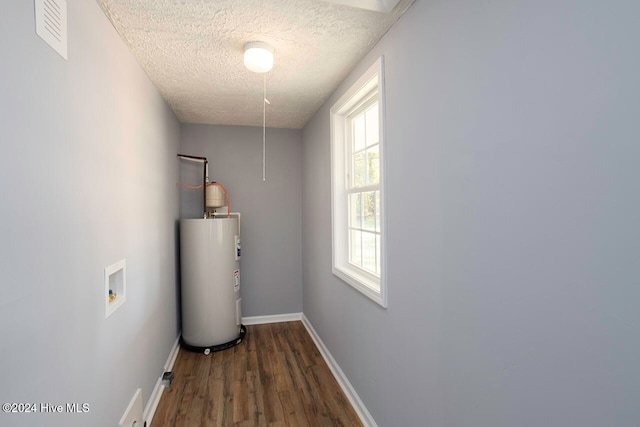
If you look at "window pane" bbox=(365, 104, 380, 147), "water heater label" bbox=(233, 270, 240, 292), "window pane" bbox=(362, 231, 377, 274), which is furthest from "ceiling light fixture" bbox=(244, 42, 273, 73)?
"water heater label" bbox=(233, 270, 240, 292)

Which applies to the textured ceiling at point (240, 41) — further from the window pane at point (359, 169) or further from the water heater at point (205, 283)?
the water heater at point (205, 283)

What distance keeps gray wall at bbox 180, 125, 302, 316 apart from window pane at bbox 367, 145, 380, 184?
173 centimetres

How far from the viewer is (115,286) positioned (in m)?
1.67

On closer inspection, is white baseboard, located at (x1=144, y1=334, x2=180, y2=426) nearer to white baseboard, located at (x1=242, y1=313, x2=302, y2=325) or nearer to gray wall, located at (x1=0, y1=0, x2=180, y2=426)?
gray wall, located at (x1=0, y1=0, x2=180, y2=426)

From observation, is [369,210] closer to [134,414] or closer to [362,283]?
[362,283]

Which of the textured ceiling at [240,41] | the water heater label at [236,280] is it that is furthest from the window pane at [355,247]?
the water heater label at [236,280]

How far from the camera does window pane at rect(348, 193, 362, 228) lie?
2421mm

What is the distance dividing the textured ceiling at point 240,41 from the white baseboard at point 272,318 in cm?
249

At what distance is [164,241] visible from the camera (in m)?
2.68

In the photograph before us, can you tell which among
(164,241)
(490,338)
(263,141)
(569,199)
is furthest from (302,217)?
(569,199)

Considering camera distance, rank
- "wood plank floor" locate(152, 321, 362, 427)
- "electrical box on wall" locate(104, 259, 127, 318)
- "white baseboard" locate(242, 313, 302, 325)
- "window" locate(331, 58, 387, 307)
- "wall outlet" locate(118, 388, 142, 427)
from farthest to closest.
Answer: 1. "white baseboard" locate(242, 313, 302, 325)
2. "wood plank floor" locate(152, 321, 362, 427)
3. "window" locate(331, 58, 387, 307)
4. "wall outlet" locate(118, 388, 142, 427)
5. "electrical box on wall" locate(104, 259, 127, 318)

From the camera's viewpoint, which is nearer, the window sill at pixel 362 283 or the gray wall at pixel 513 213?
the gray wall at pixel 513 213

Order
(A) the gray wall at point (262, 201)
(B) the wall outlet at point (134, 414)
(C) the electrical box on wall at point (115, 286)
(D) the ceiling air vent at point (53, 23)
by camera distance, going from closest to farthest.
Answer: (D) the ceiling air vent at point (53, 23) → (C) the electrical box on wall at point (115, 286) → (B) the wall outlet at point (134, 414) → (A) the gray wall at point (262, 201)

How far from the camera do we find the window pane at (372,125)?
2.16 metres
